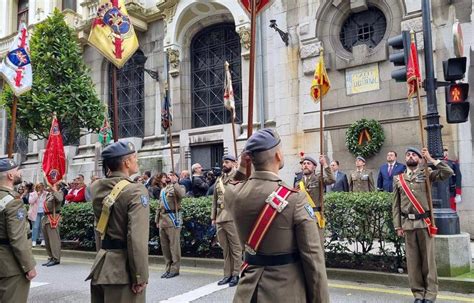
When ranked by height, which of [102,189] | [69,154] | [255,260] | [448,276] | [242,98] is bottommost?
[448,276]

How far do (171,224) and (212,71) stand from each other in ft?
32.9

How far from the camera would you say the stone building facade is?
11.7 metres

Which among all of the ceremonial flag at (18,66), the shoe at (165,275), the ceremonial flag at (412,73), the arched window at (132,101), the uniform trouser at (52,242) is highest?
the arched window at (132,101)

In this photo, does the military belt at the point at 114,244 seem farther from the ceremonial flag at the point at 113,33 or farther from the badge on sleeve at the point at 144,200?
the ceremonial flag at the point at 113,33

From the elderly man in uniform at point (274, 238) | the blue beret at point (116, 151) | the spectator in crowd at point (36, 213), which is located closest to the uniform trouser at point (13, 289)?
the blue beret at point (116, 151)

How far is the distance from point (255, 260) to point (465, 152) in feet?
30.6

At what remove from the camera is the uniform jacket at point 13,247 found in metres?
4.66

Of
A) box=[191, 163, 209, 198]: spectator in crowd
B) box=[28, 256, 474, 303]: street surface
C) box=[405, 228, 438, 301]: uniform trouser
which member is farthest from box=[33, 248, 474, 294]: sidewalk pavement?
box=[191, 163, 209, 198]: spectator in crowd

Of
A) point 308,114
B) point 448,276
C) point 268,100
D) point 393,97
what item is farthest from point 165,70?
point 448,276

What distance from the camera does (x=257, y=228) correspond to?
299cm

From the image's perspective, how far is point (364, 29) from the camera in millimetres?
13141

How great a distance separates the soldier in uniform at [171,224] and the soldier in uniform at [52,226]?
3029 millimetres

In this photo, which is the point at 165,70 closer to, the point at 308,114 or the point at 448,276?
the point at 308,114

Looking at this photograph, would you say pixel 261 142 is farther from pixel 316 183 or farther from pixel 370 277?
pixel 370 277
